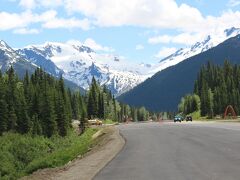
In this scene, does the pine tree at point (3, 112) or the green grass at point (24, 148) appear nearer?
the green grass at point (24, 148)

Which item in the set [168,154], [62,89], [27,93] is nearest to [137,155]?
[168,154]

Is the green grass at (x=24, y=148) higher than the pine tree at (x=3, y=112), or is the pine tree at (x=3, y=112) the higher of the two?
the pine tree at (x=3, y=112)

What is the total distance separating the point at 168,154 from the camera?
27547 millimetres

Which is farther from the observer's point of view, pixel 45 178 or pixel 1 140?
pixel 1 140

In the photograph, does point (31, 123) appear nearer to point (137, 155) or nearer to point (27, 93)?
point (27, 93)

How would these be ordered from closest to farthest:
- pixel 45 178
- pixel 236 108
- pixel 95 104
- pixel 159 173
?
pixel 159 173 < pixel 45 178 < pixel 236 108 < pixel 95 104

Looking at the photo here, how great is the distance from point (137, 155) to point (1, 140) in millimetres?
90946

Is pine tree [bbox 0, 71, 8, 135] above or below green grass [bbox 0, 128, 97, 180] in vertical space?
above

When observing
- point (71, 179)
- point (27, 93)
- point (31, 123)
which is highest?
point (27, 93)

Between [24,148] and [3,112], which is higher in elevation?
[3,112]

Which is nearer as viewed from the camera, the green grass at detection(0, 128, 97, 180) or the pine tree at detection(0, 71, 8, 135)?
the green grass at detection(0, 128, 97, 180)

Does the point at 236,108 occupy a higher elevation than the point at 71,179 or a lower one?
higher

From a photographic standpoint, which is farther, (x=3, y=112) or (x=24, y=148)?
(x=3, y=112)

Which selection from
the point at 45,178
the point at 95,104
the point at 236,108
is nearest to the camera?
the point at 45,178
